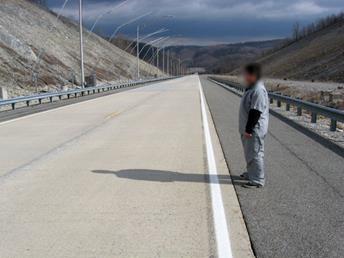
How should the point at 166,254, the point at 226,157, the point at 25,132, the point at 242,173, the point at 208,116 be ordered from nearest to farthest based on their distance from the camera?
the point at 166,254 < the point at 242,173 < the point at 226,157 < the point at 25,132 < the point at 208,116

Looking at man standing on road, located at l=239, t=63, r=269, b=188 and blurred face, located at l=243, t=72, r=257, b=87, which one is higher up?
blurred face, located at l=243, t=72, r=257, b=87

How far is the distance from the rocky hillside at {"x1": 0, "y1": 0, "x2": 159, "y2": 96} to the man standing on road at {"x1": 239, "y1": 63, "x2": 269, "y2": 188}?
30805mm

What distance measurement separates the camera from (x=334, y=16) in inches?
7382

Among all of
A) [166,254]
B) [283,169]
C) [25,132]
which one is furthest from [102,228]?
[25,132]

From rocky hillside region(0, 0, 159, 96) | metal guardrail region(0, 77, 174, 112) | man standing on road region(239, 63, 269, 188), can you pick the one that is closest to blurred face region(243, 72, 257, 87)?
man standing on road region(239, 63, 269, 188)

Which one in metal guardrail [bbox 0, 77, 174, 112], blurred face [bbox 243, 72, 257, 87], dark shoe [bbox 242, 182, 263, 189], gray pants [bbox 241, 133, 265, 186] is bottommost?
metal guardrail [bbox 0, 77, 174, 112]

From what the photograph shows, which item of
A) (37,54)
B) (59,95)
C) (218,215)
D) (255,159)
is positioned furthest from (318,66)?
(218,215)

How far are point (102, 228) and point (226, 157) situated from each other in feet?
16.8

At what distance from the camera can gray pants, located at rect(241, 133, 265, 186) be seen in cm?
810

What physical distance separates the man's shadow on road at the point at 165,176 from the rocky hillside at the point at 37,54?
29037 millimetres

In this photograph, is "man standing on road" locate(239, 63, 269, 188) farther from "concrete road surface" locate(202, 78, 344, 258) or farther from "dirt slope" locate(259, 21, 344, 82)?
"dirt slope" locate(259, 21, 344, 82)

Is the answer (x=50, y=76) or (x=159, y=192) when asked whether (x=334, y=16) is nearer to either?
(x=50, y=76)

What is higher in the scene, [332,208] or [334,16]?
[334,16]

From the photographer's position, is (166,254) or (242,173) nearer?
(166,254)
